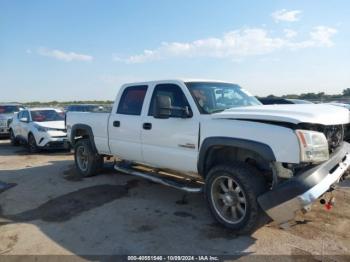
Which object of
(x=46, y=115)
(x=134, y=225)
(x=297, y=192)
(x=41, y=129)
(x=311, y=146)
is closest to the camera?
(x=297, y=192)

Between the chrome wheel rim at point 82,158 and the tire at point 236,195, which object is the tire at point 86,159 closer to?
the chrome wheel rim at point 82,158

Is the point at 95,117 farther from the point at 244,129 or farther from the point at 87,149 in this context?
the point at 244,129

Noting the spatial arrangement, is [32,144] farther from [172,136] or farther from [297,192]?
[297,192]

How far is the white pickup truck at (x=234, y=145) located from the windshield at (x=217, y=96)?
15 millimetres

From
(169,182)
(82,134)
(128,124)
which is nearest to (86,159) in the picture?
(82,134)

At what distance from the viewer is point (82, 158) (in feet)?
26.5

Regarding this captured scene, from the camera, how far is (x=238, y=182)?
4.34 meters

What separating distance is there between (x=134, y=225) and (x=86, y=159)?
339 centimetres

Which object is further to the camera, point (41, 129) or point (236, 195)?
point (41, 129)

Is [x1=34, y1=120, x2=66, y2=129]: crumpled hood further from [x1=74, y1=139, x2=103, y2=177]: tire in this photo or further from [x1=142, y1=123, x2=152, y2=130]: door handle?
[x1=142, y1=123, x2=152, y2=130]: door handle

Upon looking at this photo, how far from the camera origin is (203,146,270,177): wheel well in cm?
453

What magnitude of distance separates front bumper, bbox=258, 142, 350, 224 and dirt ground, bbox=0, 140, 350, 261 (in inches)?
19.5

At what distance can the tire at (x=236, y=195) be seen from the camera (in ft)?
13.8

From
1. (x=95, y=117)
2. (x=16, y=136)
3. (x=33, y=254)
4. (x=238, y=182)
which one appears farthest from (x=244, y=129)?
(x=16, y=136)
